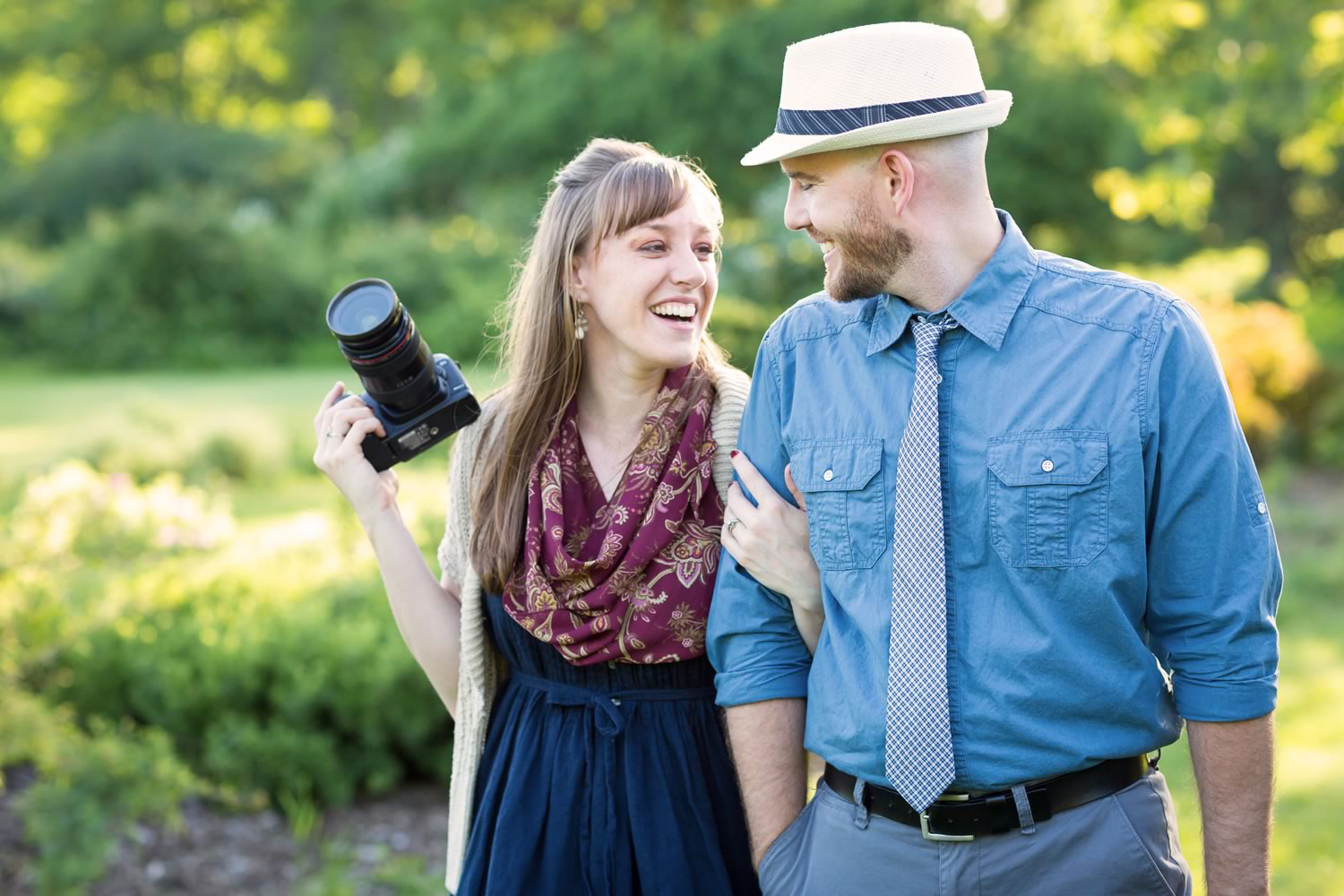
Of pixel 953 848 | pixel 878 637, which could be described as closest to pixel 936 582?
pixel 878 637

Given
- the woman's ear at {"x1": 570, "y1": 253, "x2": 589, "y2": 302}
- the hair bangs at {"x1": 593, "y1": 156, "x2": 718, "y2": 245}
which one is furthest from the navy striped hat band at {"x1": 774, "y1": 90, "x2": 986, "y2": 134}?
the woman's ear at {"x1": 570, "y1": 253, "x2": 589, "y2": 302}

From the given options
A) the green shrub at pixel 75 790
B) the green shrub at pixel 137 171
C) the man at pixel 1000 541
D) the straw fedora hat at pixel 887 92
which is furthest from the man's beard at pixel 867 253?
the green shrub at pixel 137 171

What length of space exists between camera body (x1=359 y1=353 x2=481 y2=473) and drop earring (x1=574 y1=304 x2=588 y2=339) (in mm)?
252

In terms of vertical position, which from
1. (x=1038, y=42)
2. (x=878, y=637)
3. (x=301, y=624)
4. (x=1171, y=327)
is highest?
(x=1038, y=42)

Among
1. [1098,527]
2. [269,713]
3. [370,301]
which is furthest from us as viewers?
[269,713]

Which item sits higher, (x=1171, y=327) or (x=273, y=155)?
(x=273, y=155)

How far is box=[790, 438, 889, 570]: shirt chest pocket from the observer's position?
87.3 inches

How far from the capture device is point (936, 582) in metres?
2.11

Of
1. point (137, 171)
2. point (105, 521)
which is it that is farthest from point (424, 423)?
point (137, 171)

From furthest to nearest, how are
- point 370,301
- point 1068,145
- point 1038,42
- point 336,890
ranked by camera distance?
point 1038,42 → point 1068,145 → point 336,890 → point 370,301

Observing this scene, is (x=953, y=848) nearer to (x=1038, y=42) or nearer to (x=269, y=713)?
(x=269, y=713)

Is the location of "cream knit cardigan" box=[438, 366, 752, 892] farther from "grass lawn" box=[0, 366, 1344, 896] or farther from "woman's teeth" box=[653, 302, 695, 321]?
"grass lawn" box=[0, 366, 1344, 896]

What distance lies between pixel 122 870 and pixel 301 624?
107cm

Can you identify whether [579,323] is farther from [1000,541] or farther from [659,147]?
[659,147]
